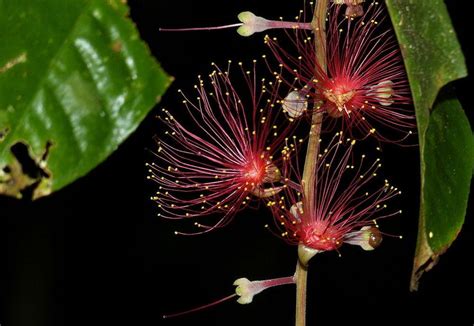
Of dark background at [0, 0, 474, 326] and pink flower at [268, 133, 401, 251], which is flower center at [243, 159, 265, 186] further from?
dark background at [0, 0, 474, 326]

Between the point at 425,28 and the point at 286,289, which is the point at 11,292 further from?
the point at 425,28

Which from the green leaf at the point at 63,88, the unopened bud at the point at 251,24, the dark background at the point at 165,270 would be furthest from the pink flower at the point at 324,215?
the dark background at the point at 165,270

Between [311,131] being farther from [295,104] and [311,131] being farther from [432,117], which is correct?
[432,117]

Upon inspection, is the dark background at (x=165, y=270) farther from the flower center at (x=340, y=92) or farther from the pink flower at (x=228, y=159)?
the flower center at (x=340, y=92)

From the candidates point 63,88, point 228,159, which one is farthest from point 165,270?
point 63,88

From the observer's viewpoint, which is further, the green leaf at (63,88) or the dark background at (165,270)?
the dark background at (165,270)

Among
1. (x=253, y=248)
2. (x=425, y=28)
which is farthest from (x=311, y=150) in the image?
(x=253, y=248)

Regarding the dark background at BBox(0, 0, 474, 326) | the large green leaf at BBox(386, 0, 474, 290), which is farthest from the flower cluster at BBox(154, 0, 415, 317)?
the dark background at BBox(0, 0, 474, 326)
